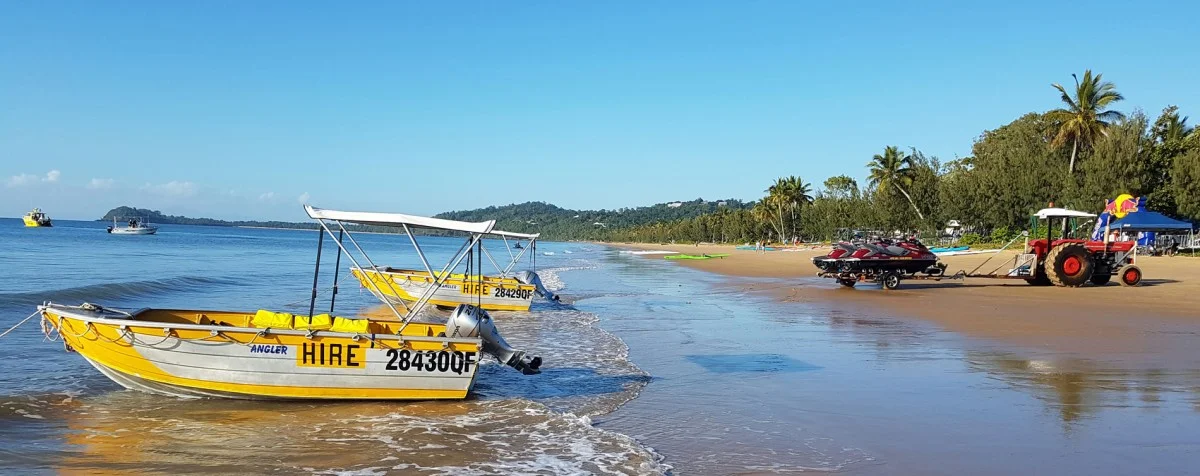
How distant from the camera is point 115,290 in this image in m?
23.6

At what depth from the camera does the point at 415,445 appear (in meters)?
7.33

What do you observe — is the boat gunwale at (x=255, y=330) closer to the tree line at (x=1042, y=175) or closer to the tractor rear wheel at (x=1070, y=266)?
the tractor rear wheel at (x=1070, y=266)

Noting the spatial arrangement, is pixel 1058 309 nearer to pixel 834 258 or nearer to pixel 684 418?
pixel 834 258

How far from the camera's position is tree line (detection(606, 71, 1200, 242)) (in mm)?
42594

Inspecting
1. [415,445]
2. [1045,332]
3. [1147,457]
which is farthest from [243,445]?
[1045,332]

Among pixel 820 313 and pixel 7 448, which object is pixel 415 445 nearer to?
pixel 7 448

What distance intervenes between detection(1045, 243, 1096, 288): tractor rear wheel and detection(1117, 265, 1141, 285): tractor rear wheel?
1.18 m

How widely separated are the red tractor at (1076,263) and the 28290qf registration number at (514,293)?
14815mm

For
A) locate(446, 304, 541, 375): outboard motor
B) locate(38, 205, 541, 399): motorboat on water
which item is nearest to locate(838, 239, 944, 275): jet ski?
locate(446, 304, 541, 375): outboard motor

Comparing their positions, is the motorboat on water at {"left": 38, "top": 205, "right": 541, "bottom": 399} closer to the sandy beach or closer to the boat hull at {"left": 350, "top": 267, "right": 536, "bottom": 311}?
the sandy beach

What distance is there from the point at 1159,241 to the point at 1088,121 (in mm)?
10474

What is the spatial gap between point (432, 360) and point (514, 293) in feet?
35.3

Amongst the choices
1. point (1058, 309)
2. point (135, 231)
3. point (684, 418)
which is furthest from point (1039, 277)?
point (135, 231)

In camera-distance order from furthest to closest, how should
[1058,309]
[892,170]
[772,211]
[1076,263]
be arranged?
[772,211], [892,170], [1076,263], [1058,309]
